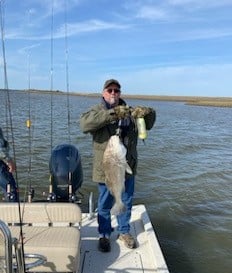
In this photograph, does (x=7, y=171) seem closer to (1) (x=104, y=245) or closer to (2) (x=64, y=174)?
(2) (x=64, y=174)

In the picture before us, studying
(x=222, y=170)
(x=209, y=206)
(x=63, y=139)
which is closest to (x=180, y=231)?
(x=209, y=206)

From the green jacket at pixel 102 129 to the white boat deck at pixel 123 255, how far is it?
0.94 m

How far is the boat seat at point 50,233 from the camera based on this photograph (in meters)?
4.08

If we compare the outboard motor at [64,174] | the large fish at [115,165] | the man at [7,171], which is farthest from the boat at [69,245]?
the man at [7,171]

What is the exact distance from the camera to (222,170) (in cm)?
1446

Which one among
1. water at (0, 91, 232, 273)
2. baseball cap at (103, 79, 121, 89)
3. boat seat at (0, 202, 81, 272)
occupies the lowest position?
water at (0, 91, 232, 273)

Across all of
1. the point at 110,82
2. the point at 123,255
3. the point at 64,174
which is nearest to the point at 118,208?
the point at 123,255

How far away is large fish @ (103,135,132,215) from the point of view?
430 cm

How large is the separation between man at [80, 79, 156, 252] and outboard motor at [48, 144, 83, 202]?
4.97 feet

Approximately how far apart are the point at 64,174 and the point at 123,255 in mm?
2422

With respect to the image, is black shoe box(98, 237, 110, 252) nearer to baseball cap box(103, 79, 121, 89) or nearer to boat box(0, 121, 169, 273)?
boat box(0, 121, 169, 273)

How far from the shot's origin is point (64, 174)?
23.6 ft

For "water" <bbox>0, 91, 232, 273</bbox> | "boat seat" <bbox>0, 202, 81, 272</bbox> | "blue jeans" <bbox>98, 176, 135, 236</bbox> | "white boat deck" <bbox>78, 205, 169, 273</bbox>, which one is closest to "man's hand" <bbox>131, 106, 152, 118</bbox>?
"blue jeans" <bbox>98, 176, 135, 236</bbox>

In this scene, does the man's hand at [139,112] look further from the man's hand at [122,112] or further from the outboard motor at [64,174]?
the outboard motor at [64,174]
